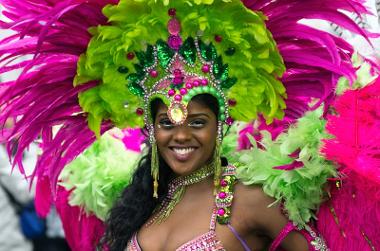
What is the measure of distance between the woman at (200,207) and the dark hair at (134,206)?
0.07 meters

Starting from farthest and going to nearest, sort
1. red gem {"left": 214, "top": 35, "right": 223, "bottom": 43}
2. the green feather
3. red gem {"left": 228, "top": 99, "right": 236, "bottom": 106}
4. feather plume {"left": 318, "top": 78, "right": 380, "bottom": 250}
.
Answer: the green feather → red gem {"left": 228, "top": 99, "right": 236, "bottom": 106} → red gem {"left": 214, "top": 35, "right": 223, "bottom": 43} → feather plume {"left": 318, "top": 78, "right": 380, "bottom": 250}

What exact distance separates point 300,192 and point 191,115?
508 millimetres

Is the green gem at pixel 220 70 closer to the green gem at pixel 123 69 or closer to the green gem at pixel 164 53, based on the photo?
the green gem at pixel 164 53

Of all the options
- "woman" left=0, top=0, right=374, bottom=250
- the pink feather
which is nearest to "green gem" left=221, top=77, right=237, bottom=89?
"woman" left=0, top=0, right=374, bottom=250

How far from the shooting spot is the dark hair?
3.07 m

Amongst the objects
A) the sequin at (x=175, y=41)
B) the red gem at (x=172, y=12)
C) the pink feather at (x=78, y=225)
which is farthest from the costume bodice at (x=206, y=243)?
the pink feather at (x=78, y=225)

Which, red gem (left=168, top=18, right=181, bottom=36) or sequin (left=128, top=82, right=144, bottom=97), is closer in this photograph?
red gem (left=168, top=18, right=181, bottom=36)

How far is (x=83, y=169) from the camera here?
3578 millimetres

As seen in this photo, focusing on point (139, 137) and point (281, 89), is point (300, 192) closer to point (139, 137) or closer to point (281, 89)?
point (281, 89)

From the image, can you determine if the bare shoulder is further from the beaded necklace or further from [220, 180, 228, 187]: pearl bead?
the beaded necklace

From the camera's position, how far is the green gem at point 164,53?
2762mm

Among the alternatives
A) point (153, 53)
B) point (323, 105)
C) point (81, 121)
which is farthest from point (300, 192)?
point (81, 121)

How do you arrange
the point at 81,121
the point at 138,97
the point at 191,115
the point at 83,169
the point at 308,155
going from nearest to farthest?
the point at 308,155, the point at 191,115, the point at 138,97, the point at 81,121, the point at 83,169

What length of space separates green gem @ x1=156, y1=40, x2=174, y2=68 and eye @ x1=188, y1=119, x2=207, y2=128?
25cm
